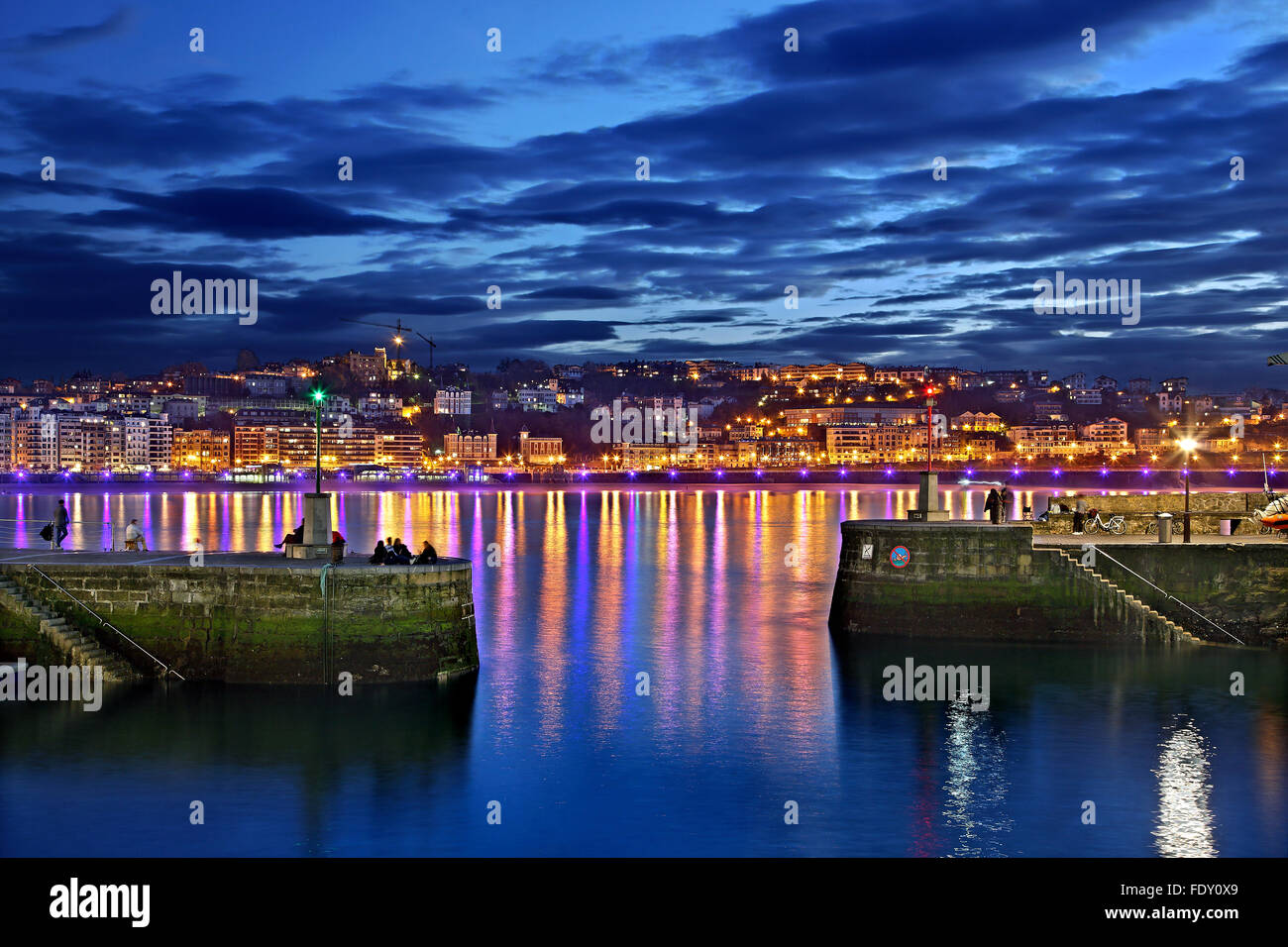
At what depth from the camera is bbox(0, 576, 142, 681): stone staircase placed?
837 inches

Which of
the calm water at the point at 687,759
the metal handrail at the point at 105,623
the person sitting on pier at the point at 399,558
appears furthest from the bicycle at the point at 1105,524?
the metal handrail at the point at 105,623

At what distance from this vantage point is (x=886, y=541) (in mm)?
26281

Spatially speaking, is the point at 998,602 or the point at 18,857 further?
the point at 998,602

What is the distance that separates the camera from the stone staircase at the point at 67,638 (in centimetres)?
2127

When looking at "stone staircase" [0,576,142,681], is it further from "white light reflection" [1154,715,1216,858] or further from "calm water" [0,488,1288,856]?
"white light reflection" [1154,715,1216,858]

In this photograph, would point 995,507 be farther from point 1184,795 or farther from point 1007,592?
point 1184,795

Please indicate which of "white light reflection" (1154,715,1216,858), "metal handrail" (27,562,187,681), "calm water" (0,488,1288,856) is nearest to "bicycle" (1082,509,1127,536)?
"calm water" (0,488,1288,856)

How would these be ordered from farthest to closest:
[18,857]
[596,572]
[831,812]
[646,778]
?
[596,572] → [646,778] → [831,812] → [18,857]

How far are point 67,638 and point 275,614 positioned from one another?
136 inches

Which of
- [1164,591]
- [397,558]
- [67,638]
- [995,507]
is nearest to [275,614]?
[397,558]

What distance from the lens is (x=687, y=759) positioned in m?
19.4

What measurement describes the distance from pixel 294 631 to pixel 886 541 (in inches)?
462
